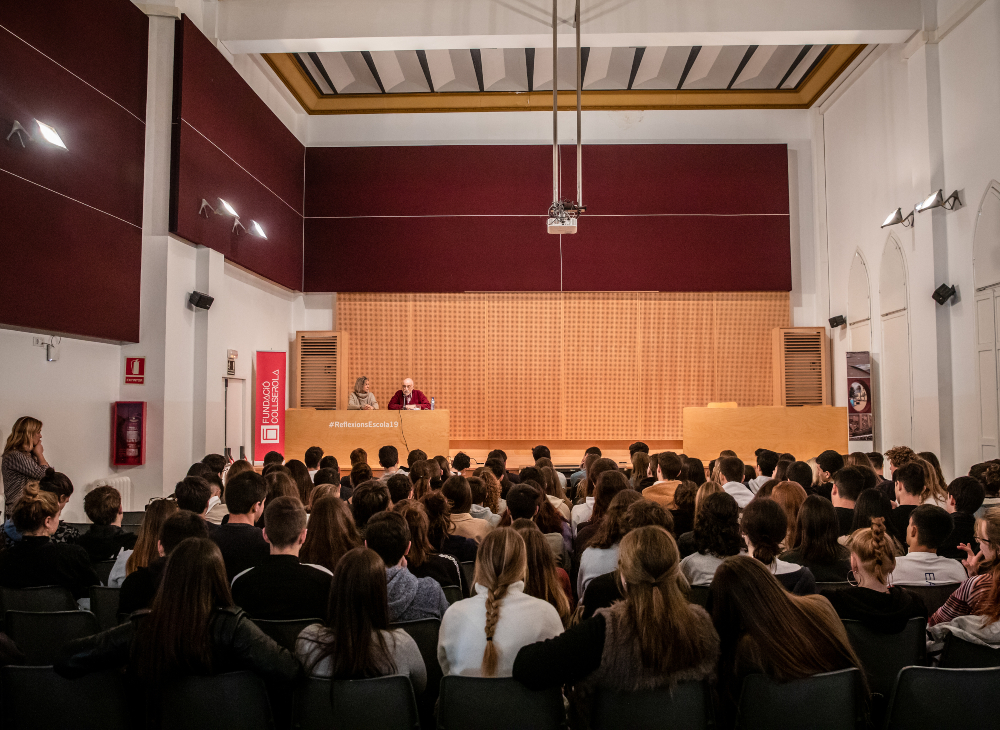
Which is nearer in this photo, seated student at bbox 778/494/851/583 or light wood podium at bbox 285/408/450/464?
seated student at bbox 778/494/851/583

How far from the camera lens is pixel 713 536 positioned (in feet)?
10.3

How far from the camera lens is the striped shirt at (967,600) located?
267cm

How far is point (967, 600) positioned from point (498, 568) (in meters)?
1.76

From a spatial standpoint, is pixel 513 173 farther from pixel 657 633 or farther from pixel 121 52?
pixel 657 633

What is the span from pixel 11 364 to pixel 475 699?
6354 millimetres

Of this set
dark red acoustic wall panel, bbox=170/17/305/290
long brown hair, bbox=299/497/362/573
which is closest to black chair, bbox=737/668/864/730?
long brown hair, bbox=299/497/362/573

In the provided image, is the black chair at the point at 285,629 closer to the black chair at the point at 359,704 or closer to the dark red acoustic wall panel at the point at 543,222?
the black chair at the point at 359,704

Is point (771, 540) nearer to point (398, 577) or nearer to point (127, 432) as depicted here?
point (398, 577)

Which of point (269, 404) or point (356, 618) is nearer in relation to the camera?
point (356, 618)

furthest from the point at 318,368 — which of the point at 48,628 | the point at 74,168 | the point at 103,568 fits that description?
the point at 48,628

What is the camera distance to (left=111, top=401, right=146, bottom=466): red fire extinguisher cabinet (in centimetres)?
817

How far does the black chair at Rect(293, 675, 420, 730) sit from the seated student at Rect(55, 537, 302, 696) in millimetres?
87

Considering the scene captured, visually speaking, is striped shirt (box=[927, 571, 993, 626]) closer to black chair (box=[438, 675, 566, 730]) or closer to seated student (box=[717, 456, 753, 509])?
black chair (box=[438, 675, 566, 730])

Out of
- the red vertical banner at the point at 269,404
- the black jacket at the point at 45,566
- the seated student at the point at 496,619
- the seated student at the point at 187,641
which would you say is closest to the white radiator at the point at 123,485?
the red vertical banner at the point at 269,404
